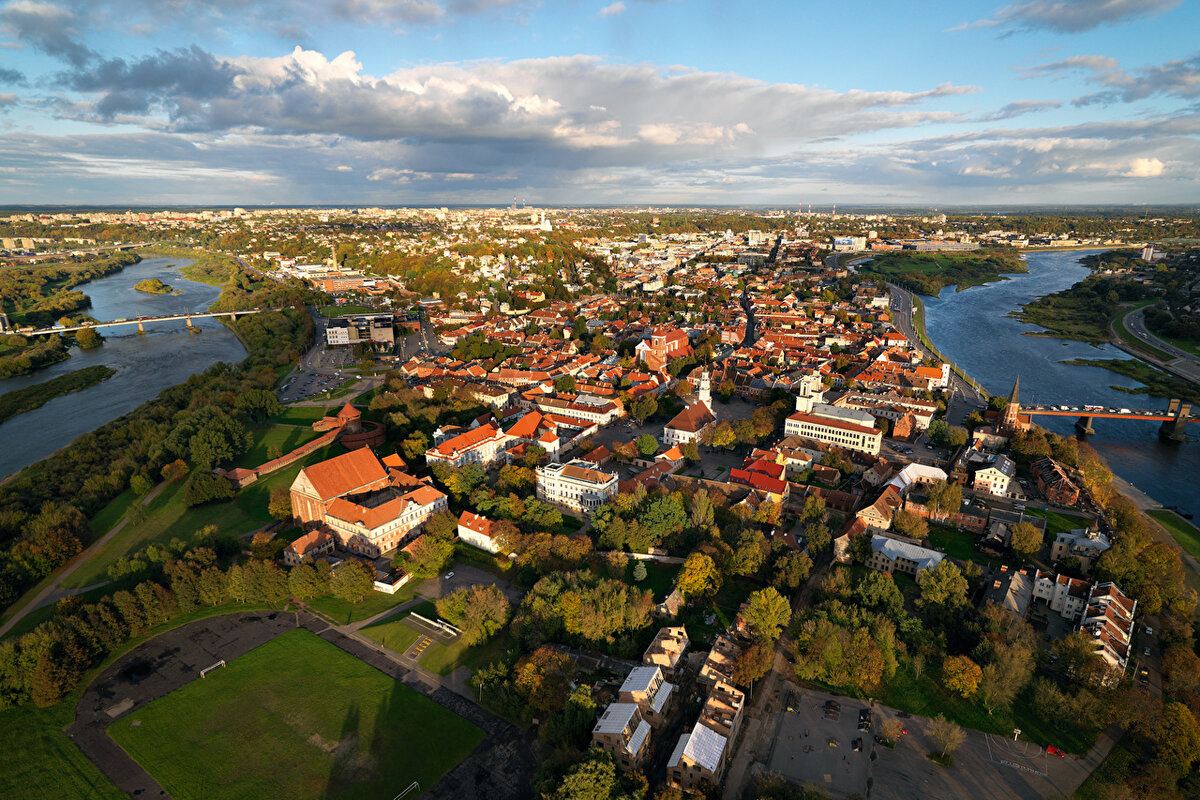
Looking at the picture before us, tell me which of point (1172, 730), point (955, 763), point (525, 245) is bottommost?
point (955, 763)

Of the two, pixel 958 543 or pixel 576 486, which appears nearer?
pixel 958 543

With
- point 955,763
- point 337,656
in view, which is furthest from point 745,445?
point 337,656

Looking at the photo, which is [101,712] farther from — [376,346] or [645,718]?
[376,346]

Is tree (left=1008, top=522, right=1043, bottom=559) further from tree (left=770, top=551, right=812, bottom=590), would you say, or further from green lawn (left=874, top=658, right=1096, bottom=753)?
tree (left=770, top=551, right=812, bottom=590)

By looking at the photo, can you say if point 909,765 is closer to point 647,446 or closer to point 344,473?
point 647,446

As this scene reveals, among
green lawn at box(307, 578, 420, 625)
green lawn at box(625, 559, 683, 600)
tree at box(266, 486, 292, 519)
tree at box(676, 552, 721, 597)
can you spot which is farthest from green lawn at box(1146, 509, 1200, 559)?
tree at box(266, 486, 292, 519)

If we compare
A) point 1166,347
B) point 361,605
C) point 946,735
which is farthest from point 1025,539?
point 1166,347
